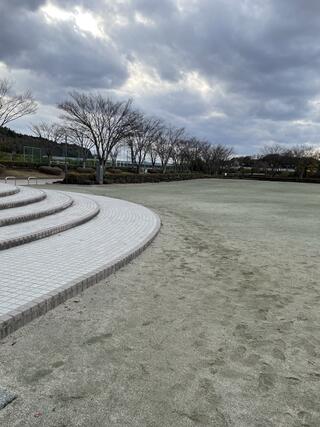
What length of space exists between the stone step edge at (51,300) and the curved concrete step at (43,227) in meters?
1.91

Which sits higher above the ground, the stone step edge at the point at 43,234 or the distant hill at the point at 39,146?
the distant hill at the point at 39,146

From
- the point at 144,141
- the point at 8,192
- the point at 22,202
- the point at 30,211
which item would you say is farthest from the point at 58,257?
the point at 144,141

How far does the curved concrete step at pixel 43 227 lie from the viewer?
5.96 metres

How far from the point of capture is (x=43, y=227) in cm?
709

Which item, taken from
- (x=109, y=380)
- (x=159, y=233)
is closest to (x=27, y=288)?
(x=109, y=380)

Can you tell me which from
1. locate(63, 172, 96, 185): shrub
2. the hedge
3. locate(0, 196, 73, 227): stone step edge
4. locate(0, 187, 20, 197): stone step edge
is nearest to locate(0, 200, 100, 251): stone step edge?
locate(0, 196, 73, 227): stone step edge

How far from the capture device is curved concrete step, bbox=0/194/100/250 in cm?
596

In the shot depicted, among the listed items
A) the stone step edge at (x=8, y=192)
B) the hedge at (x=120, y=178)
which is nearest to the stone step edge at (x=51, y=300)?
the stone step edge at (x=8, y=192)

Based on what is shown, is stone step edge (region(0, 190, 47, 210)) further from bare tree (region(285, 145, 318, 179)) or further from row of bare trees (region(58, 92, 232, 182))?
bare tree (region(285, 145, 318, 179))

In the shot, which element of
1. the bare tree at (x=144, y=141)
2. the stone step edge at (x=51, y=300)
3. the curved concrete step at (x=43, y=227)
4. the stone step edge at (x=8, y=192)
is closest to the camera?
the stone step edge at (x=51, y=300)

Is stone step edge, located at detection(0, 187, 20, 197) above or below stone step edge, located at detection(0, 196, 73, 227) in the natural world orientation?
above

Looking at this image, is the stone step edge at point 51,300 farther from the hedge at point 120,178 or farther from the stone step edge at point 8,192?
the hedge at point 120,178

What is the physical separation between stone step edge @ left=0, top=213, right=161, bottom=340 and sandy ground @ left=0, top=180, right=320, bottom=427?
82 millimetres

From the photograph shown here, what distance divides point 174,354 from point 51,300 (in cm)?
147
